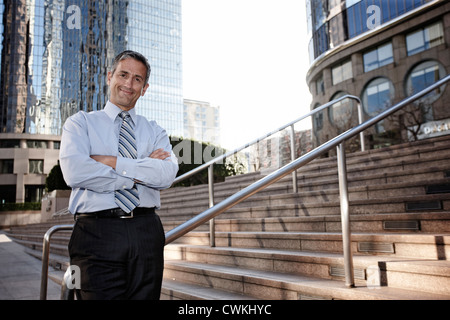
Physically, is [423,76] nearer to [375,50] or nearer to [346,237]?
[375,50]

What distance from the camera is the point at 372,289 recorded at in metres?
2.36

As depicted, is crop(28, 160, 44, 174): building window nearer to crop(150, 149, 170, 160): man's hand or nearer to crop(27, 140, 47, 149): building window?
crop(27, 140, 47, 149): building window

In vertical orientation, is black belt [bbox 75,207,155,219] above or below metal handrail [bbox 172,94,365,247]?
below

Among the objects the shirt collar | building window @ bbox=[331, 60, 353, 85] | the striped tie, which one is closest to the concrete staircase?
the striped tie

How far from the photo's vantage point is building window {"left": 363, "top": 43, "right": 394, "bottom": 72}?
77.0 feet

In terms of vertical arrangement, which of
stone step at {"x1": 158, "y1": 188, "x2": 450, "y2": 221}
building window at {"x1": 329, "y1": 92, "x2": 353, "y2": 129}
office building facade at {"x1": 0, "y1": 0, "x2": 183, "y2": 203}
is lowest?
stone step at {"x1": 158, "y1": 188, "x2": 450, "y2": 221}

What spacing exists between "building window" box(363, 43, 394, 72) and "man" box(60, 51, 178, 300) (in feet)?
82.3

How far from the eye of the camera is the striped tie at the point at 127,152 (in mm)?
1645

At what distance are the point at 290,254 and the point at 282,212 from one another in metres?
1.38

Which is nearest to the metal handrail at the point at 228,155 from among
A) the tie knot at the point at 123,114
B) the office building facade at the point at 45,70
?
the tie knot at the point at 123,114

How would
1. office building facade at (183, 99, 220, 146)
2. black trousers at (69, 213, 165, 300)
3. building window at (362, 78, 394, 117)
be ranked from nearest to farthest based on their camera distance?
black trousers at (69, 213, 165, 300) → building window at (362, 78, 394, 117) → office building facade at (183, 99, 220, 146)

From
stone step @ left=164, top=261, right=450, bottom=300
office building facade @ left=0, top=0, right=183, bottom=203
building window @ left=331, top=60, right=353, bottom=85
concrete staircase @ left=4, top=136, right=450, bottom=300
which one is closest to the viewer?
stone step @ left=164, top=261, right=450, bottom=300
